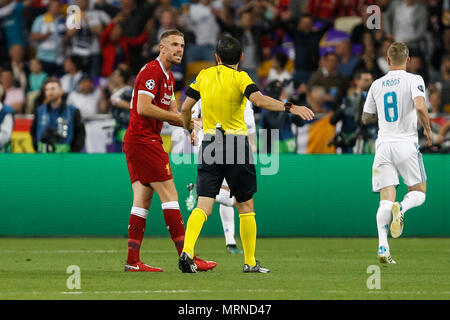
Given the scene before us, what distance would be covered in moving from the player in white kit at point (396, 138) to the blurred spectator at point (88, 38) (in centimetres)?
1064

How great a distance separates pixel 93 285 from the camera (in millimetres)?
8555

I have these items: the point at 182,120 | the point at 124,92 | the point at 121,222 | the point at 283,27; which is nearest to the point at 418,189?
the point at 182,120

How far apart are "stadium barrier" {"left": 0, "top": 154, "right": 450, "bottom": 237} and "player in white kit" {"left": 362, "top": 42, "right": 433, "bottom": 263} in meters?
4.55

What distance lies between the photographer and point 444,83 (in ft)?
60.4

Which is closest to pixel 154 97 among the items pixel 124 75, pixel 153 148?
pixel 153 148

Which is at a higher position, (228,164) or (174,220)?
(228,164)

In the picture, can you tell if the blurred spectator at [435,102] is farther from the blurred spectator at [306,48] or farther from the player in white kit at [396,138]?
the player in white kit at [396,138]

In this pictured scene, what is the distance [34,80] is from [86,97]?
1447mm

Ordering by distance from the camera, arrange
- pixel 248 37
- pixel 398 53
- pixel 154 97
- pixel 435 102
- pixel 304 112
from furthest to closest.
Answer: pixel 248 37 → pixel 435 102 → pixel 398 53 → pixel 154 97 → pixel 304 112

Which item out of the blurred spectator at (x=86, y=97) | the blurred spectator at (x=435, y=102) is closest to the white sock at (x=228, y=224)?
the blurred spectator at (x=435, y=102)

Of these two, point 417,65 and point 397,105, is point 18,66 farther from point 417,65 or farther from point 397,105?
point 397,105

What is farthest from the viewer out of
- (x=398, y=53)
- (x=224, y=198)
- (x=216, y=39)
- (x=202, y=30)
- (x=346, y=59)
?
(x=202, y=30)
